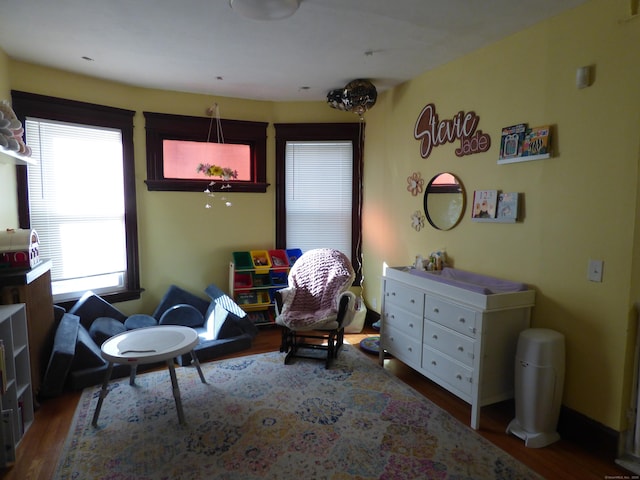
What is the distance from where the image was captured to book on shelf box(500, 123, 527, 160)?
96.2 inches

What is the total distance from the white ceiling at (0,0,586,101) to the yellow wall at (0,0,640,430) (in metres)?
0.20

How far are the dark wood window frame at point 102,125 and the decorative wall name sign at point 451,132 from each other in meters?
2.83

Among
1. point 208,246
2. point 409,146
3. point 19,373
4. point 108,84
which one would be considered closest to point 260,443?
point 19,373

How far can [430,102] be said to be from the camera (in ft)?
10.6

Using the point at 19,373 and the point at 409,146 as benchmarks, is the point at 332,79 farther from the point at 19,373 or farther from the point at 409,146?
the point at 19,373

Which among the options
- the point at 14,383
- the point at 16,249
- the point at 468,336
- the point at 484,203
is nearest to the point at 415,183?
the point at 484,203

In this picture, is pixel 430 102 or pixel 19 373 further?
pixel 430 102

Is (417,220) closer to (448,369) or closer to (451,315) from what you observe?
(451,315)

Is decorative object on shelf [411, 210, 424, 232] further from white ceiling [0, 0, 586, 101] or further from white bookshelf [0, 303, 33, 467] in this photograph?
white bookshelf [0, 303, 33, 467]

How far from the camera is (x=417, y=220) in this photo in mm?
3426

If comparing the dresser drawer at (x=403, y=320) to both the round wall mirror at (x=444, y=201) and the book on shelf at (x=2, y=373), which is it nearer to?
the round wall mirror at (x=444, y=201)

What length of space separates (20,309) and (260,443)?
166 cm

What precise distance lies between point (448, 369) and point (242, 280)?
2.42m

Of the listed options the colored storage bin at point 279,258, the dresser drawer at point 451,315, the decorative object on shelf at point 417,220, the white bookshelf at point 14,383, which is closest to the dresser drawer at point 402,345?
the dresser drawer at point 451,315
